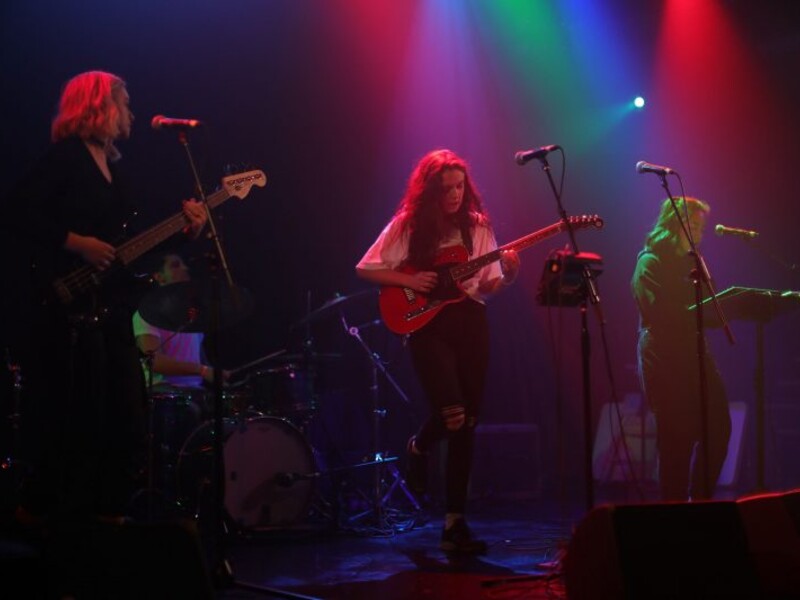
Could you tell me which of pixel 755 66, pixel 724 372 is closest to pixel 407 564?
pixel 724 372

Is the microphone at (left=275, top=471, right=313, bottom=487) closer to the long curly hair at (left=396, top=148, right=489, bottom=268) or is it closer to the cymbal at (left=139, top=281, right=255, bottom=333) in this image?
the cymbal at (left=139, top=281, right=255, bottom=333)

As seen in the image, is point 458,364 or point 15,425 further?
point 15,425

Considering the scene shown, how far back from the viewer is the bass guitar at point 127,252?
386 centimetres

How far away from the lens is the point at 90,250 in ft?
12.7

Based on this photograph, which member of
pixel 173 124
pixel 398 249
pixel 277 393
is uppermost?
pixel 173 124

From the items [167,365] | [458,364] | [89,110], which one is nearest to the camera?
[89,110]

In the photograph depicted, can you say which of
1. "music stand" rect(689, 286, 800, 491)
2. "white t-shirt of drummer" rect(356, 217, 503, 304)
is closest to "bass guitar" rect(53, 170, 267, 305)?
"white t-shirt of drummer" rect(356, 217, 503, 304)

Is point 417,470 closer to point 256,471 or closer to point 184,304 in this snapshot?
point 256,471

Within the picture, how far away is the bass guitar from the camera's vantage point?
3857 mm

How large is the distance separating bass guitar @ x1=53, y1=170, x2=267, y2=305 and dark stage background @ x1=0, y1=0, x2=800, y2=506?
125 inches

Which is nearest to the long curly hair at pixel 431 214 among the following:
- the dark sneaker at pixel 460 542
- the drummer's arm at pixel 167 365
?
the dark sneaker at pixel 460 542

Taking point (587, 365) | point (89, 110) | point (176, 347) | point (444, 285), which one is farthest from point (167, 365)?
point (587, 365)

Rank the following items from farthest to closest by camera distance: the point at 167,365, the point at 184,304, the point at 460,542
→ 1. the point at 167,365
2. the point at 184,304
3. the point at 460,542

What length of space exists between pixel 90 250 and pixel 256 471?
266 centimetres
